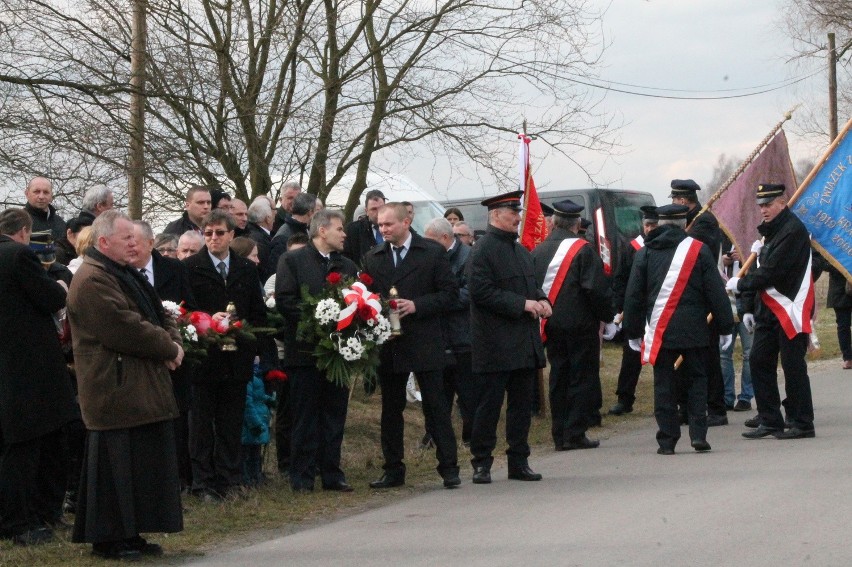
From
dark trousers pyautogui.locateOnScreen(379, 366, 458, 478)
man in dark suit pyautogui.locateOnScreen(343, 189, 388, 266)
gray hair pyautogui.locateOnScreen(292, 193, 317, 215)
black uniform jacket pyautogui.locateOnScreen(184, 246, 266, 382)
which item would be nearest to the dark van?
man in dark suit pyautogui.locateOnScreen(343, 189, 388, 266)

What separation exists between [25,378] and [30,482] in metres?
0.63

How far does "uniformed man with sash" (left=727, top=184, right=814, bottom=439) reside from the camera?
11.5 metres

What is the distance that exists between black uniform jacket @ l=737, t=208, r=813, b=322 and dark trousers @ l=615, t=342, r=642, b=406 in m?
2.55

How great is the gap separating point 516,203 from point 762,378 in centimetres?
318

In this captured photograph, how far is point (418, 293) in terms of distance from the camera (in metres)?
9.76

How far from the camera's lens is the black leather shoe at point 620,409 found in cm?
1415

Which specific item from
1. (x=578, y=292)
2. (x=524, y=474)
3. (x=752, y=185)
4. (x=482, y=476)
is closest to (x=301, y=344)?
(x=482, y=476)

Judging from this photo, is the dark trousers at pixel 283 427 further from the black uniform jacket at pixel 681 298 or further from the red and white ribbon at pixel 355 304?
the black uniform jacket at pixel 681 298

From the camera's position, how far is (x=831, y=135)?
138ft

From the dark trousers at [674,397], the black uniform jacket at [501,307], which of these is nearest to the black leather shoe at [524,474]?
the black uniform jacket at [501,307]

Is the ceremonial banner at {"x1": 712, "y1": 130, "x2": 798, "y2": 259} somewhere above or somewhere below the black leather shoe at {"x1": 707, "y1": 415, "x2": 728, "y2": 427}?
above

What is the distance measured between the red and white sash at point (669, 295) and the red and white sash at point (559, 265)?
3.18 feet

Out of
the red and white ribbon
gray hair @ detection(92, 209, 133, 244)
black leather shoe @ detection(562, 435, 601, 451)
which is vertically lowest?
black leather shoe @ detection(562, 435, 601, 451)

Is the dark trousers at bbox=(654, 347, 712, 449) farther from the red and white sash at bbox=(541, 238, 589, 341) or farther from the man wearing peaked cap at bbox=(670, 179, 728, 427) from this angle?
the man wearing peaked cap at bbox=(670, 179, 728, 427)
